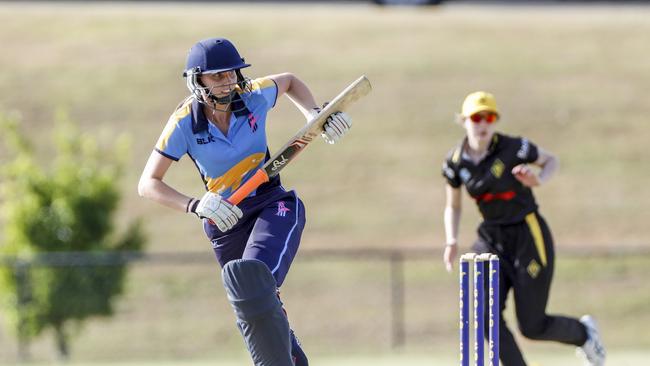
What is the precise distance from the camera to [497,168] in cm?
681

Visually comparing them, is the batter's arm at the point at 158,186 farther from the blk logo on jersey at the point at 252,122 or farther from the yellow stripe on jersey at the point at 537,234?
the yellow stripe on jersey at the point at 537,234

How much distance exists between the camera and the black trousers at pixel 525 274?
6824 mm

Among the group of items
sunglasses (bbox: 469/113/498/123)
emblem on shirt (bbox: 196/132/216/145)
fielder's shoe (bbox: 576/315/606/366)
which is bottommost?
fielder's shoe (bbox: 576/315/606/366)

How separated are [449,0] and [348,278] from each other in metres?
17.6

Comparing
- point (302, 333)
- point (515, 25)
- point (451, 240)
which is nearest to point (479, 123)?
point (451, 240)

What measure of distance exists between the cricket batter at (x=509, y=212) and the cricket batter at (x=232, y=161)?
116cm

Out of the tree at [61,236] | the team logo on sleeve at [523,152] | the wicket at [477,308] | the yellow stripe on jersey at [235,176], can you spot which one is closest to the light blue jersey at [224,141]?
the yellow stripe on jersey at [235,176]

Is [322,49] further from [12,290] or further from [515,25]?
[12,290]

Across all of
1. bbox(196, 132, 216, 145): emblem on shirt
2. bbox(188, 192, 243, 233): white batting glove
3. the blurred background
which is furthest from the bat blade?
the blurred background

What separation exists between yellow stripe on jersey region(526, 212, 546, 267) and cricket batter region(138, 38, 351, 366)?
60.6 inches

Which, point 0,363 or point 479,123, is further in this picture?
point 0,363

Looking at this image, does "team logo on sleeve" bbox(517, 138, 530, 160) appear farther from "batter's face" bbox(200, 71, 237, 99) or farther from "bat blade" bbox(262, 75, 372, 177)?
"batter's face" bbox(200, 71, 237, 99)

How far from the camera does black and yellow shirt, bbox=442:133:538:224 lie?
6820 millimetres

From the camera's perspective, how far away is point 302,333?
14898mm
